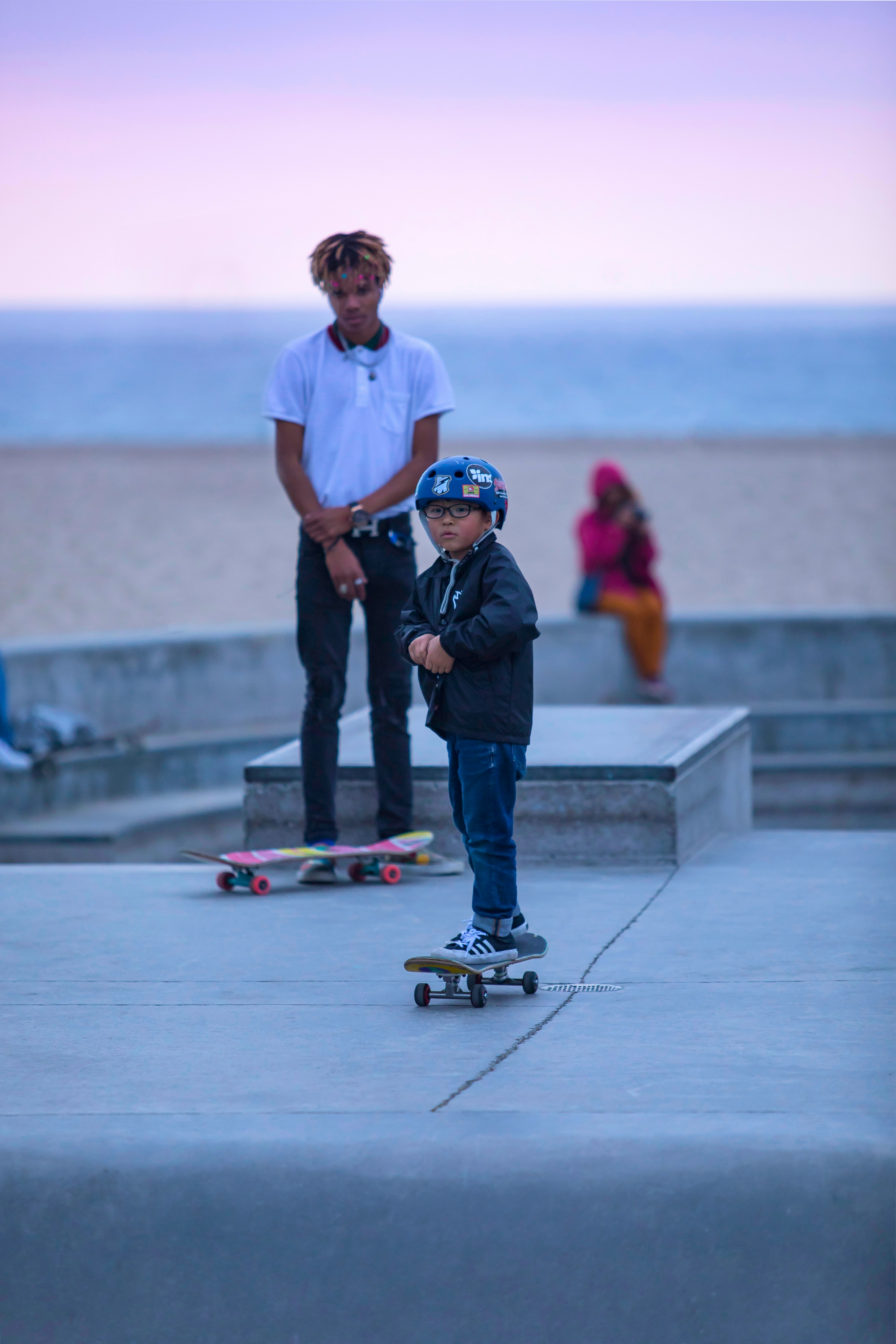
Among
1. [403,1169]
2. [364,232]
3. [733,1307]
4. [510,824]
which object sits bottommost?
[733,1307]

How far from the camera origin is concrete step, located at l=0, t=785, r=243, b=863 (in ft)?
27.3

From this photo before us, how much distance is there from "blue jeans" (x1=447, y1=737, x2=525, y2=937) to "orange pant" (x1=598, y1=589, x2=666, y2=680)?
6920 millimetres

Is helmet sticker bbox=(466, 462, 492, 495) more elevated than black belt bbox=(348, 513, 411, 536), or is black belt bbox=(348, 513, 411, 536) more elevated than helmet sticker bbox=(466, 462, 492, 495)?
helmet sticker bbox=(466, 462, 492, 495)

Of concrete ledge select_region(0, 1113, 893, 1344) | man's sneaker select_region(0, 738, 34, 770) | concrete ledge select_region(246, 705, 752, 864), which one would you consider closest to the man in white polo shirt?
concrete ledge select_region(246, 705, 752, 864)

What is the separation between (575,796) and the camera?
5895mm

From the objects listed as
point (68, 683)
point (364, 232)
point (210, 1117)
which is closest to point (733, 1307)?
point (210, 1117)

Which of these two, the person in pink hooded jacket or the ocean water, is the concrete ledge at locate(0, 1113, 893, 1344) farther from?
the ocean water

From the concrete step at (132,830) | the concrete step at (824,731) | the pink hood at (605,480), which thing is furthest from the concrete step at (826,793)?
the concrete step at (132,830)

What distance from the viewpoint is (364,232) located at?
18.0ft

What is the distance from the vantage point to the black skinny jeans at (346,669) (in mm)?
5594

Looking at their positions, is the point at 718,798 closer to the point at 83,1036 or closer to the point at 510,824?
the point at 510,824

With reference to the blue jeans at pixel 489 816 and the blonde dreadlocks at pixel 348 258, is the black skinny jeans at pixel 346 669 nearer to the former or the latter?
the blonde dreadlocks at pixel 348 258

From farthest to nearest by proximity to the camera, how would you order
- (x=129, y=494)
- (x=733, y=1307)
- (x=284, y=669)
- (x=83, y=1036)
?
(x=129, y=494)
(x=284, y=669)
(x=83, y=1036)
(x=733, y=1307)

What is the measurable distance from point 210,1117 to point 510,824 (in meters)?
1.27
